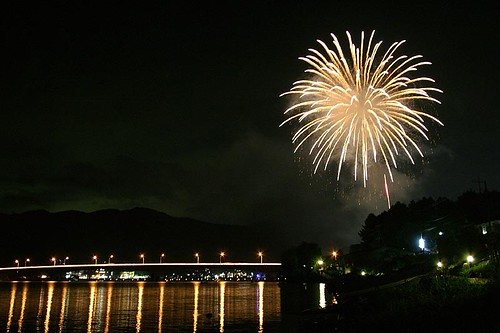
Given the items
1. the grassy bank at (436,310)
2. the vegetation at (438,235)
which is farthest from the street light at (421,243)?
the grassy bank at (436,310)

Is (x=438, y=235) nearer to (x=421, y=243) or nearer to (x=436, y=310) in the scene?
(x=421, y=243)

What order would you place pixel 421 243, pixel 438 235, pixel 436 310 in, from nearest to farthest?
1. pixel 436 310
2. pixel 438 235
3. pixel 421 243

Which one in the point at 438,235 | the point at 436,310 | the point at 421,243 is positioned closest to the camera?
the point at 436,310

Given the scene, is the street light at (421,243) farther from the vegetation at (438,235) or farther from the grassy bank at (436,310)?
the grassy bank at (436,310)

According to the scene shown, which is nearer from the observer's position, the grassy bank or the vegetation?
the grassy bank

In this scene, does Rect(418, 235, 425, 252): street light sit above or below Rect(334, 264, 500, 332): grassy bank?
above

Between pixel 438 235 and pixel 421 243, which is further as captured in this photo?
pixel 421 243

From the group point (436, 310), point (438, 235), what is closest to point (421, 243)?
point (438, 235)

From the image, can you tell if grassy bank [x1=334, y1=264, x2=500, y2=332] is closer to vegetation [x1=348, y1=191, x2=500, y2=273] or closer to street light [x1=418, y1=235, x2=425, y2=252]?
vegetation [x1=348, y1=191, x2=500, y2=273]

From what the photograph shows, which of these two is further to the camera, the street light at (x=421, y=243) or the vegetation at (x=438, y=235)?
the street light at (x=421, y=243)

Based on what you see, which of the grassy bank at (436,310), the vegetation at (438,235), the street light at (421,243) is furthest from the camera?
the street light at (421,243)

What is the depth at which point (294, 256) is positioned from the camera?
155 metres

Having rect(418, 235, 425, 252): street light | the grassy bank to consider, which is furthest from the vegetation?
the grassy bank

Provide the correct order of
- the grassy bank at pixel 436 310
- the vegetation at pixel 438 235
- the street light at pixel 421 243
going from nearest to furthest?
1. the grassy bank at pixel 436 310
2. the vegetation at pixel 438 235
3. the street light at pixel 421 243
